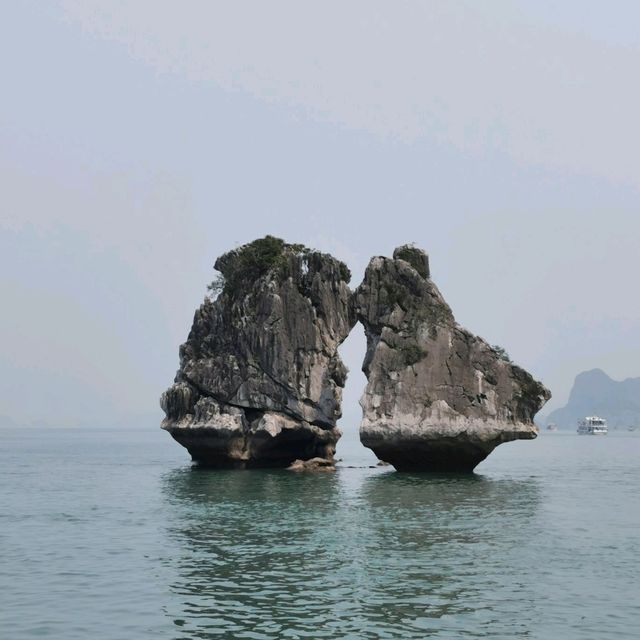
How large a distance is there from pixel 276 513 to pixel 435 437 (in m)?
20.1

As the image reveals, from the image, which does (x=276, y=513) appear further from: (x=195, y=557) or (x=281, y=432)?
(x=281, y=432)

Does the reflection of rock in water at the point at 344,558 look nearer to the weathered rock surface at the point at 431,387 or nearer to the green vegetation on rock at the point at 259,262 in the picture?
the weathered rock surface at the point at 431,387

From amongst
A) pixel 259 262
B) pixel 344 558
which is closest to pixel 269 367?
pixel 259 262

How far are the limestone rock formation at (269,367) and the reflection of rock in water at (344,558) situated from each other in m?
16.0

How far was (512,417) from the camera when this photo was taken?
5869 cm

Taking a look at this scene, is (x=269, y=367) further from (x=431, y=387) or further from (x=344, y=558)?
(x=344, y=558)

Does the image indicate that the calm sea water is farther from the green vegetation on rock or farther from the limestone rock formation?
the green vegetation on rock

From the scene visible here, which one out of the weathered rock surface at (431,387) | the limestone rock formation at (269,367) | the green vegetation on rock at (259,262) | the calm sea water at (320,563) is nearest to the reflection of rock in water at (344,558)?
the calm sea water at (320,563)

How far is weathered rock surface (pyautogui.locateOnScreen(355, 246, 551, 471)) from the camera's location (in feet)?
192

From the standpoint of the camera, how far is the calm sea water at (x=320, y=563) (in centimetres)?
2131

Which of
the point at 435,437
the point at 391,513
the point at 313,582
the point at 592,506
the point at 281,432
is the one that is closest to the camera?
the point at 313,582

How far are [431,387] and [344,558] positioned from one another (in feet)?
102

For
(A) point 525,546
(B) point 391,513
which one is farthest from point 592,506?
(A) point 525,546

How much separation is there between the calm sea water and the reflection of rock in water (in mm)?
79
